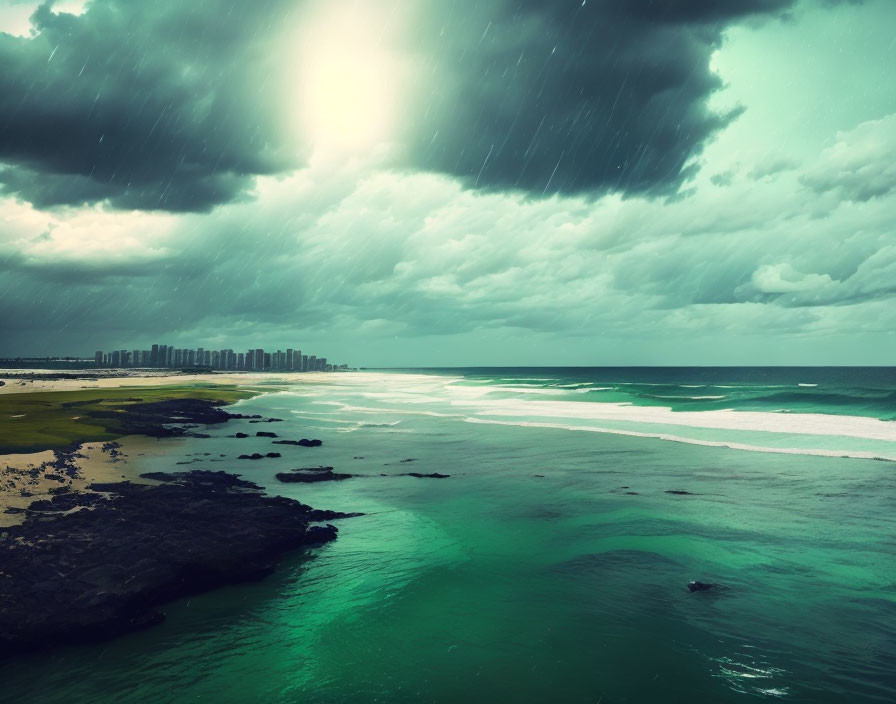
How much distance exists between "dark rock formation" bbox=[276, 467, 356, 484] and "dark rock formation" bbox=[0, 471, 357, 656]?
4.41 m

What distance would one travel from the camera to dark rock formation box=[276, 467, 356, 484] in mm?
22516

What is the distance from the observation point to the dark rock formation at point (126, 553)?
372 inches

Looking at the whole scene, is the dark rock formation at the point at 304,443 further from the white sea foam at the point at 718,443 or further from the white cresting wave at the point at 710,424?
the white cresting wave at the point at 710,424

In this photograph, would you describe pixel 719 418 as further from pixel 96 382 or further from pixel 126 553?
pixel 96 382

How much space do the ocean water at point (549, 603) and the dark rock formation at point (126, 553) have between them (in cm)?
A: 52

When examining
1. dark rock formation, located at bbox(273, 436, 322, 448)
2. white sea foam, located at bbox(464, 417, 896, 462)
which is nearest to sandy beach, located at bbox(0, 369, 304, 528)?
dark rock formation, located at bbox(273, 436, 322, 448)

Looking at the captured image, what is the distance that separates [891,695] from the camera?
8.07 m

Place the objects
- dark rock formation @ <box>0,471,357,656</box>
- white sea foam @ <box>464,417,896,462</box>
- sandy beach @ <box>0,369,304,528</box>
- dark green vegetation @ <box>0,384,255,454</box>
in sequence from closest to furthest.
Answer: dark rock formation @ <box>0,471,357,656</box>, sandy beach @ <box>0,369,304,528</box>, white sea foam @ <box>464,417,896,462</box>, dark green vegetation @ <box>0,384,255,454</box>

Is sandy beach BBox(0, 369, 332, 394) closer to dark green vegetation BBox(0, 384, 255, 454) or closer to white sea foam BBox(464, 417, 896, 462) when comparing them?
dark green vegetation BBox(0, 384, 255, 454)

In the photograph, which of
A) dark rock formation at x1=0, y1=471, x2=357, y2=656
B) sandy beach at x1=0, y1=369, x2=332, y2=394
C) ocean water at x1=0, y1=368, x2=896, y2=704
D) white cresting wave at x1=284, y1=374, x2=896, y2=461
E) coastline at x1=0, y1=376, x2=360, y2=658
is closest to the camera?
ocean water at x1=0, y1=368, x2=896, y2=704

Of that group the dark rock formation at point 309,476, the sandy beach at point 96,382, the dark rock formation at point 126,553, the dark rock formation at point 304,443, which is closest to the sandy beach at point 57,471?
the dark rock formation at point 126,553

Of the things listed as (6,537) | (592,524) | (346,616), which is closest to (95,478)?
(6,537)

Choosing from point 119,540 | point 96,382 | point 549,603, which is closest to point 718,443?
point 549,603

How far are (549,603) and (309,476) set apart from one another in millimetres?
14123
